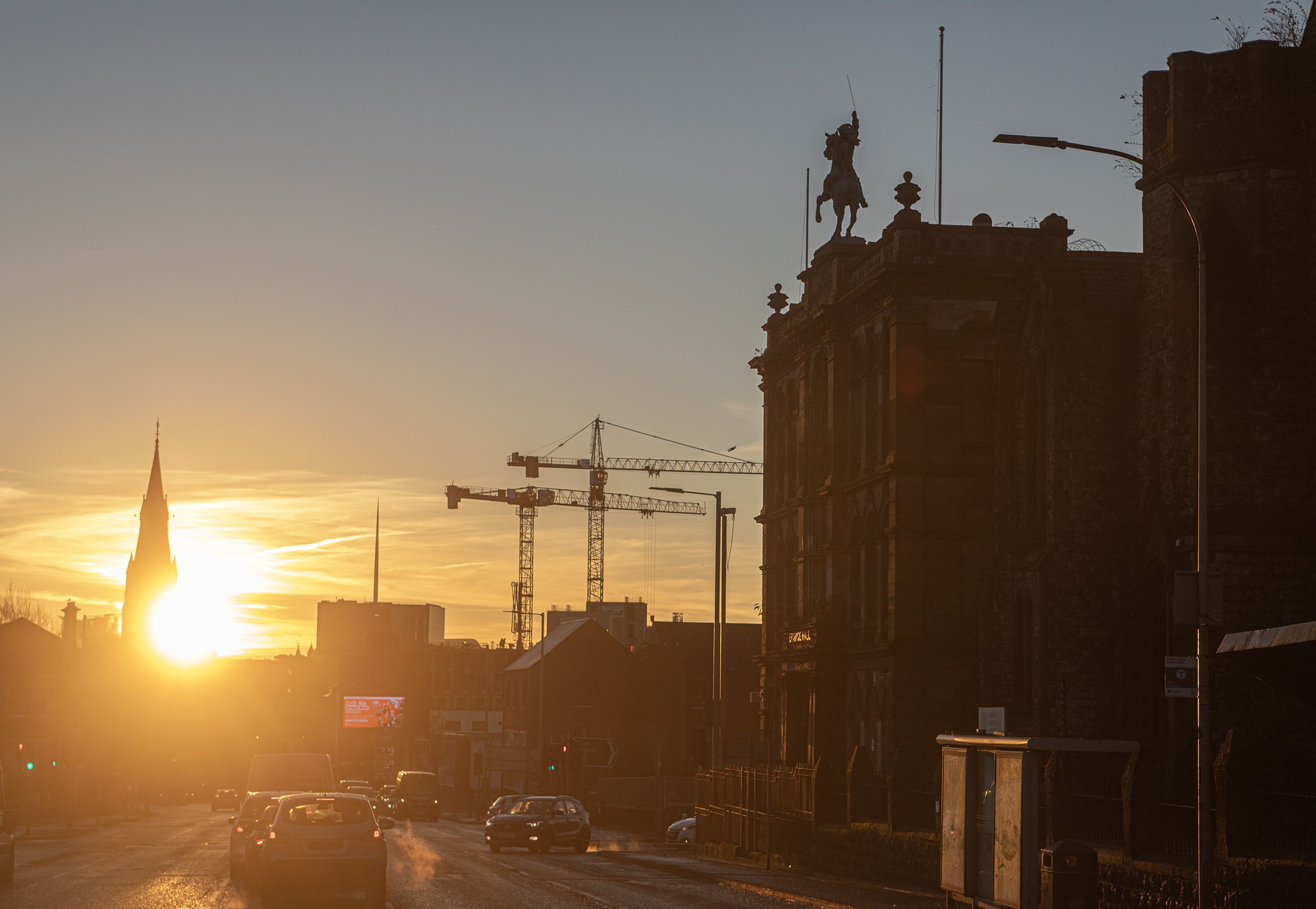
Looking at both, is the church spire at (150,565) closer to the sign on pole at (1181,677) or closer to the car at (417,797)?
the car at (417,797)

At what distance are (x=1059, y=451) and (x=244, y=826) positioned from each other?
18.1 m

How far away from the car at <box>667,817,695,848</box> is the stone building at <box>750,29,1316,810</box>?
16.2ft

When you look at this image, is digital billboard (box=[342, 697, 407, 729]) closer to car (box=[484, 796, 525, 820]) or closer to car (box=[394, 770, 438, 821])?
car (box=[394, 770, 438, 821])

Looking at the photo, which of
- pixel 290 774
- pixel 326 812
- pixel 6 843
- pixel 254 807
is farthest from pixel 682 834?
pixel 326 812

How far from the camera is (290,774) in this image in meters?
42.2

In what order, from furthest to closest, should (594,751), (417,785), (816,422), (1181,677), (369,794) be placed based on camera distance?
1. (594,751)
2. (369,794)
3. (417,785)
4. (816,422)
5. (1181,677)

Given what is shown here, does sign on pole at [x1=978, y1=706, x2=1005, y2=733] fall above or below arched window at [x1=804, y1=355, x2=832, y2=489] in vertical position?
below

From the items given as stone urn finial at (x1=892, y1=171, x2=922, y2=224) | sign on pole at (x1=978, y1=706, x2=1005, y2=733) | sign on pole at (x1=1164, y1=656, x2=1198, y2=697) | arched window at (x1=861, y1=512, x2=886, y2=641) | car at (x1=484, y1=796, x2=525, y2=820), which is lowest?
car at (x1=484, y1=796, x2=525, y2=820)

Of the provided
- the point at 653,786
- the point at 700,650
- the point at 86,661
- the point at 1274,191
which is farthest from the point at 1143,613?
the point at 86,661

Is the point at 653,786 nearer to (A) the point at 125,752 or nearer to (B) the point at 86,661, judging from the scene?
(B) the point at 86,661

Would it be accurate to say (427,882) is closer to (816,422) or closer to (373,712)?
(816,422)

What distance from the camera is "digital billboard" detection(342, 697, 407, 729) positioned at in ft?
485

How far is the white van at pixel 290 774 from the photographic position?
136 feet

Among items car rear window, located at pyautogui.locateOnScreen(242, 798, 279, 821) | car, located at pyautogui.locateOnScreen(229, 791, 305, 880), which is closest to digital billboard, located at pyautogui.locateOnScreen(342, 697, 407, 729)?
car, located at pyautogui.locateOnScreen(229, 791, 305, 880)
